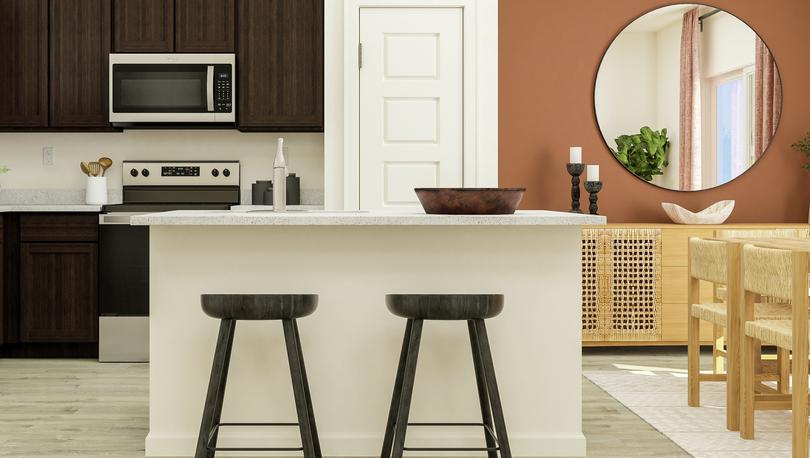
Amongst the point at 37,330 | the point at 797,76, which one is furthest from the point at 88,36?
the point at 797,76

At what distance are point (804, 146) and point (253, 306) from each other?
419cm

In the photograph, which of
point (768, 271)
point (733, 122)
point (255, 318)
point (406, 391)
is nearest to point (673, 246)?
point (733, 122)

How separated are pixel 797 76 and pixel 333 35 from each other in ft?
10.0

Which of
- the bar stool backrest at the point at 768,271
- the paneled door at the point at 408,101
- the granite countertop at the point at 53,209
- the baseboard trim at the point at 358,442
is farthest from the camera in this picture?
the paneled door at the point at 408,101

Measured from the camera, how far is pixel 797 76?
5.20m

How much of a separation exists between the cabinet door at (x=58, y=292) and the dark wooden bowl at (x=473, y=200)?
2.71 m

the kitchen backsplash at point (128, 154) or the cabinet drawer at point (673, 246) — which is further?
the kitchen backsplash at point (128, 154)

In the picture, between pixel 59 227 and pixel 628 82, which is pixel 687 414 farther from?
pixel 59 227

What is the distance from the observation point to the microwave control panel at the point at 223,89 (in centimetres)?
481

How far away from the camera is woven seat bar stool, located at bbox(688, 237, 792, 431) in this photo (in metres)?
3.15

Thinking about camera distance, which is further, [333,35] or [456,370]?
[333,35]

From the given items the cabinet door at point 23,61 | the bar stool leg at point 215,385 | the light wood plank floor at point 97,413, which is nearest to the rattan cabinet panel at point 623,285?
the light wood plank floor at point 97,413

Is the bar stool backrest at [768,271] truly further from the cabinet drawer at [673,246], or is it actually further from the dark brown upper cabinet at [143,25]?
the dark brown upper cabinet at [143,25]

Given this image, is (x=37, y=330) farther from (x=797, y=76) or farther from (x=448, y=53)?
(x=797, y=76)
